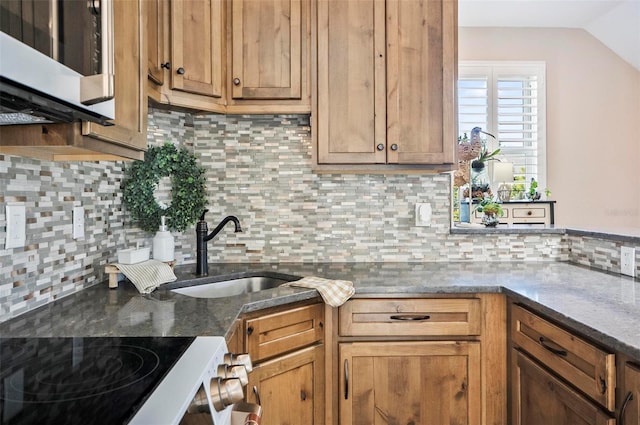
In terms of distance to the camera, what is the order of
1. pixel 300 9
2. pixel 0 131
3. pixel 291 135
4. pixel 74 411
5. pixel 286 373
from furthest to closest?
1. pixel 291 135
2. pixel 300 9
3. pixel 286 373
4. pixel 0 131
5. pixel 74 411

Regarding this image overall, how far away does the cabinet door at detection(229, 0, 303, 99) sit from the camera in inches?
73.9

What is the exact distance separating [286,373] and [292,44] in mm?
1405

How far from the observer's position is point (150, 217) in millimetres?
1786

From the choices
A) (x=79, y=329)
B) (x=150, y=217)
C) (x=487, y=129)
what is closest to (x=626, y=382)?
(x=79, y=329)

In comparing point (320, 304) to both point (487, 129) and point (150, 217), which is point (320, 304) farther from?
point (487, 129)

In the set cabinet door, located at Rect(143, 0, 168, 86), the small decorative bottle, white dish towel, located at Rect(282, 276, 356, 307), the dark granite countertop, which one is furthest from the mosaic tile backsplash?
white dish towel, located at Rect(282, 276, 356, 307)

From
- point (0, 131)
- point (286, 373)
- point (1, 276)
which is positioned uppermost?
point (0, 131)

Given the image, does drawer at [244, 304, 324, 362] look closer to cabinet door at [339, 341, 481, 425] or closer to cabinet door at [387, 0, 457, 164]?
cabinet door at [339, 341, 481, 425]

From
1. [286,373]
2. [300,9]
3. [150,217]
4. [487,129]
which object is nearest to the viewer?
[286,373]

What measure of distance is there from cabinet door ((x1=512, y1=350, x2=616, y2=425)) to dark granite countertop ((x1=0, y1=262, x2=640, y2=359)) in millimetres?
203

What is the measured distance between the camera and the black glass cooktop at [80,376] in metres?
0.63

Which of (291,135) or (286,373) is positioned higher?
(291,135)

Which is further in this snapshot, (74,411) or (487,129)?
(487,129)

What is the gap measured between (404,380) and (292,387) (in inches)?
17.4
